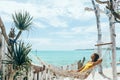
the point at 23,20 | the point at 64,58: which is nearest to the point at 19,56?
the point at 23,20

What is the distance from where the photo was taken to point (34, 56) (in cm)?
704

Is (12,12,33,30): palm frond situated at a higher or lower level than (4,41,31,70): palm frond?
higher

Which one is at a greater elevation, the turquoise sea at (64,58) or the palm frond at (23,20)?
the palm frond at (23,20)

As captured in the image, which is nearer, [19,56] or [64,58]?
[19,56]

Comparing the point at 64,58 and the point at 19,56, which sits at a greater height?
the point at 19,56

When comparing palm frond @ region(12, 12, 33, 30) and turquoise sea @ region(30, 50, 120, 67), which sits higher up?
palm frond @ region(12, 12, 33, 30)

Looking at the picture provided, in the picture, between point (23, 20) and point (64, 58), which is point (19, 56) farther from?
point (64, 58)

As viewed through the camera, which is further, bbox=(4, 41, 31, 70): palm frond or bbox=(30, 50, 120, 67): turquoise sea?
bbox=(30, 50, 120, 67): turquoise sea

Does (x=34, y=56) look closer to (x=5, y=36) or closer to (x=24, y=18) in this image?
(x=5, y=36)

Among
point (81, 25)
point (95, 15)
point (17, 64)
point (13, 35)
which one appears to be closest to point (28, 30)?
point (13, 35)

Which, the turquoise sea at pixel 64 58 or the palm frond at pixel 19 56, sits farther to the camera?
the turquoise sea at pixel 64 58

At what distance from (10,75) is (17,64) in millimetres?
265

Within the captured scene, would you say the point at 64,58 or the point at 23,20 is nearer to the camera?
the point at 23,20

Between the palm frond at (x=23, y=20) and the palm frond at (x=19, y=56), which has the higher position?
the palm frond at (x=23, y=20)
